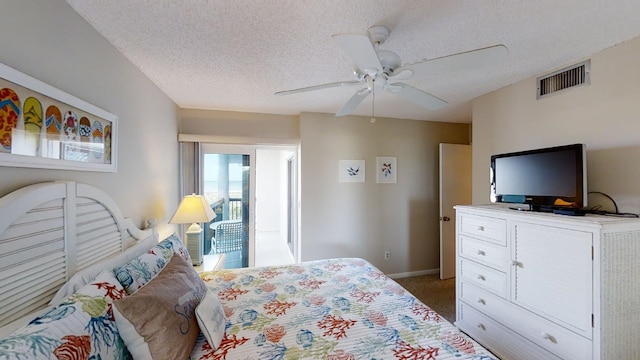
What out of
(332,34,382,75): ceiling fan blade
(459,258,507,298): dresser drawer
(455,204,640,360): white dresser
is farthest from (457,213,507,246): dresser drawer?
(332,34,382,75): ceiling fan blade

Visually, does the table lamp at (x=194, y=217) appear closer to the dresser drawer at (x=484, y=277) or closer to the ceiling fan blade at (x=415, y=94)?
the ceiling fan blade at (x=415, y=94)

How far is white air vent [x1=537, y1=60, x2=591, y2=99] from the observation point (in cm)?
190

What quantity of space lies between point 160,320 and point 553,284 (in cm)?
229

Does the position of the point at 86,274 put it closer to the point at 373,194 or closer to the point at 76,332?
the point at 76,332

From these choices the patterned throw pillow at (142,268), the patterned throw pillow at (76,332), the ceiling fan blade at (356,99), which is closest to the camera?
the patterned throw pillow at (76,332)

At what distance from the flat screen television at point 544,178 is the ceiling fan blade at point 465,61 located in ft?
3.44

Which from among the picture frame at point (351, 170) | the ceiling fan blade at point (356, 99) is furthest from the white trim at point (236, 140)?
the ceiling fan blade at point (356, 99)

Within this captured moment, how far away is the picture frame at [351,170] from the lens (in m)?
3.48

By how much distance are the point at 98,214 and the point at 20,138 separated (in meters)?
0.57

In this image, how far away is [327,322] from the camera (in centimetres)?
138

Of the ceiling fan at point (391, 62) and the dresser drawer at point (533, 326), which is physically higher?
the ceiling fan at point (391, 62)

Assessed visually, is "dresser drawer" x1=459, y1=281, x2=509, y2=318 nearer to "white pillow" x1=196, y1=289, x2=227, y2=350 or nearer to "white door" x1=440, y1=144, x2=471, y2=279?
"white door" x1=440, y1=144, x2=471, y2=279

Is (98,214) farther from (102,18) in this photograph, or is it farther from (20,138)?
(102,18)

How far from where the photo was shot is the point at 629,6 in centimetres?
134
